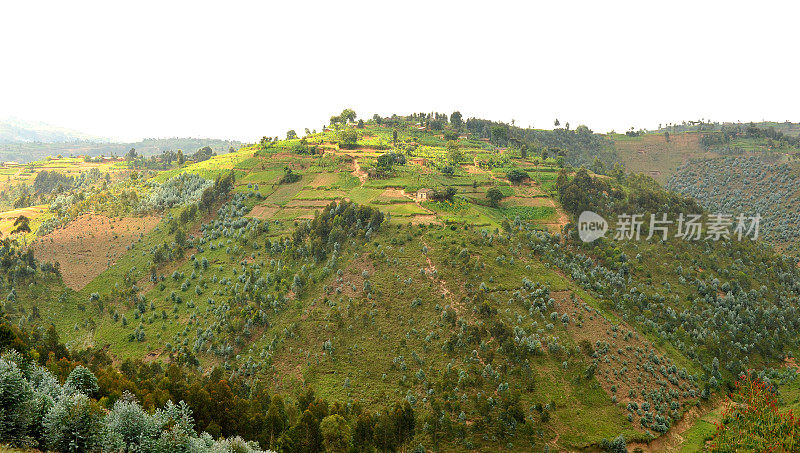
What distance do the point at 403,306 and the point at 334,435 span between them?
21.1 m

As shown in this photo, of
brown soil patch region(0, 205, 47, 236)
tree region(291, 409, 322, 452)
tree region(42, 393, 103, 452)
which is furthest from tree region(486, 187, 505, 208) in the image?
brown soil patch region(0, 205, 47, 236)

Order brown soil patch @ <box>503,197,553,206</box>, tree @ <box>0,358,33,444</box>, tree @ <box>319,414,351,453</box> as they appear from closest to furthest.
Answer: tree @ <box>0,358,33,444</box> → tree @ <box>319,414,351,453</box> → brown soil patch @ <box>503,197,553,206</box>

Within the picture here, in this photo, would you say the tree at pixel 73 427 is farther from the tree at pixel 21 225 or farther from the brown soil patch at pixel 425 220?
the tree at pixel 21 225

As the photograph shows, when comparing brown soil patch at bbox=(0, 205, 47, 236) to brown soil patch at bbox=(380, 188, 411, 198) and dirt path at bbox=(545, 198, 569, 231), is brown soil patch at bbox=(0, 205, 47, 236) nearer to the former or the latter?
brown soil patch at bbox=(380, 188, 411, 198)

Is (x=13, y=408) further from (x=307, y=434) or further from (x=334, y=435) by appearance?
(x=334, y=435)

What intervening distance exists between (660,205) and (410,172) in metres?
51.7

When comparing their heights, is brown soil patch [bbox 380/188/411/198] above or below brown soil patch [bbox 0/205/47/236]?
above

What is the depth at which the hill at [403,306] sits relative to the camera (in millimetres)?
42000

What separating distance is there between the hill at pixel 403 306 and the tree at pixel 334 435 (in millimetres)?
1416

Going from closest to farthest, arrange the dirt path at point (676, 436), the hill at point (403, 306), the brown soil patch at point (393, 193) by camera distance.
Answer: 1. the dirt path at point (676, 436)
2. the hill at point (403, 306)
3. the brown soil patch at point (393, 193)

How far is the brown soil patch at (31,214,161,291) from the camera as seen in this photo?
76.6m

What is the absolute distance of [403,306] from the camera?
181 ft

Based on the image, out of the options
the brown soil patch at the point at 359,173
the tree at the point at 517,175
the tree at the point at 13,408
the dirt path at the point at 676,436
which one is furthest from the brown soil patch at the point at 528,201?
the tree at the point at 13,408

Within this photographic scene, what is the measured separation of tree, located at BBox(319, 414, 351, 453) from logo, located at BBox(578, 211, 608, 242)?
5527 cm
